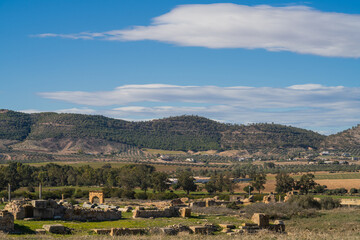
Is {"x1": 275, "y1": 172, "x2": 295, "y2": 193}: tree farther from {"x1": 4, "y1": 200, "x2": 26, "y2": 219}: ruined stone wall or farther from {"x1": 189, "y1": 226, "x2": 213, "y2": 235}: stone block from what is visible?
{"x1": 4, "y1": 200, "x2": 26, "y2": 219}: ruined stone wall

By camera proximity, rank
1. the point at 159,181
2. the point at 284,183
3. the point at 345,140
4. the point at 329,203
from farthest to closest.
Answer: the point at 345,140 < the point at 284,183 < the point at 159,181 < the point at 329,203

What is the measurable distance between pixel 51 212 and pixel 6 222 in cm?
624

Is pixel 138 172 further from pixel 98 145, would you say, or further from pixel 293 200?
Answer: pixel 98 145

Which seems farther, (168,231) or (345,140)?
(345,140)

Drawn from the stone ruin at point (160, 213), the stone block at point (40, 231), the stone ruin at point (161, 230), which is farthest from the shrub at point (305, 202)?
the stone block at point (40, 231)

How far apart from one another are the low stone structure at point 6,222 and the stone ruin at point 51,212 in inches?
189

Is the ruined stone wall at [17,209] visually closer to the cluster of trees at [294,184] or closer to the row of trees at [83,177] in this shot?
the row of trees at [83,177]

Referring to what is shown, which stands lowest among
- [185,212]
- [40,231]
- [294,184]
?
[294,184]

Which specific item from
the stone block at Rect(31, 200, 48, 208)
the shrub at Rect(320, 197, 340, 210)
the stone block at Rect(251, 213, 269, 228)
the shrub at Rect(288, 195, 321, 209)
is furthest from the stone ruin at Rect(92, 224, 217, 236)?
the shrub at Rect(320, 197, 340, 210)

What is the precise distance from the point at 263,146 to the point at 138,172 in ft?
380

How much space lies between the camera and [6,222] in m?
24.1

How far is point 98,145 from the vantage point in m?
190

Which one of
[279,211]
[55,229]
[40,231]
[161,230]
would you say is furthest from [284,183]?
[40,231]

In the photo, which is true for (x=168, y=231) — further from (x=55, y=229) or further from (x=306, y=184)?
(x=306, y=184)
